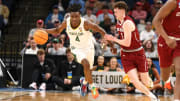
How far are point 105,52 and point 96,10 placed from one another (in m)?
3.39

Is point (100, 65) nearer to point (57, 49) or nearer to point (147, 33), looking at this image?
point (57, 49)

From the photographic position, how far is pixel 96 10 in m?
13.7

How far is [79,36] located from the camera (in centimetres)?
717

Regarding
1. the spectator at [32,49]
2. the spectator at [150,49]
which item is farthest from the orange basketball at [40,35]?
the spectator at [150,49]

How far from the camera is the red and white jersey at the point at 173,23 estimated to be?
14.1 feet

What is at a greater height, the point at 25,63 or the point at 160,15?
the point at 160,15

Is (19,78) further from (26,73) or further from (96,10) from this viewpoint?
(96,10)

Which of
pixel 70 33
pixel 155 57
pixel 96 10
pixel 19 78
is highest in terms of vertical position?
pixel 96 10

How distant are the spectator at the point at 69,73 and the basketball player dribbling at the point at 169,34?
18.6 feet

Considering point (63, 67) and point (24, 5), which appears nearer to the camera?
point (63, 67)

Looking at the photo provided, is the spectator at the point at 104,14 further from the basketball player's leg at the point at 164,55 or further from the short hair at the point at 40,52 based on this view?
the basketball player's leg at the point at 164,55

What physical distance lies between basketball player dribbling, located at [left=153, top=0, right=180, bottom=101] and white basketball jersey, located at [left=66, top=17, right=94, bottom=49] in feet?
9.20

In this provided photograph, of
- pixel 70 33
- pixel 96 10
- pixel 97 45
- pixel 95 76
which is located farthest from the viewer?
pixel 96 10

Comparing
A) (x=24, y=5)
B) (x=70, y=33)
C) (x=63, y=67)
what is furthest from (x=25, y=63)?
(x=24, y=5)
